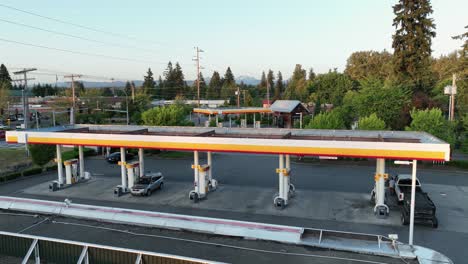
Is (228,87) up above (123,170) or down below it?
above

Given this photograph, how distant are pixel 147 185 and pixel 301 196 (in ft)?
33.3

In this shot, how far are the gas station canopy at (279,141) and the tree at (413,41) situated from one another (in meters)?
27.4

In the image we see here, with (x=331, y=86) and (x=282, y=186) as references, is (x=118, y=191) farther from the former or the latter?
(x=331, y=86)

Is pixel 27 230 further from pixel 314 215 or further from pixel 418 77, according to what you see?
pixel 418 77

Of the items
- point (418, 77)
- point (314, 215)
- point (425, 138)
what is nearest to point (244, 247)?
point (314, 215)

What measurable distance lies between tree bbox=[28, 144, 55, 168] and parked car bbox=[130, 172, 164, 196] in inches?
491

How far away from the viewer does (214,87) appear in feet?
424

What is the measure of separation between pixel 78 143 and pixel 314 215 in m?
14.9

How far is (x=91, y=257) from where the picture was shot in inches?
450

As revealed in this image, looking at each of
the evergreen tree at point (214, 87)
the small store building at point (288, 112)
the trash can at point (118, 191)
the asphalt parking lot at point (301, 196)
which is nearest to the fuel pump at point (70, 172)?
the asphalt parking lot at point (301, 196)

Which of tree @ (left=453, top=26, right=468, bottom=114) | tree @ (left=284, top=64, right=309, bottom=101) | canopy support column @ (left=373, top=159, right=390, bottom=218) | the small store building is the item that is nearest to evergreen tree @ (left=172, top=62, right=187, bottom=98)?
tree @ (left=284, top=64, right=309, bottom=101)

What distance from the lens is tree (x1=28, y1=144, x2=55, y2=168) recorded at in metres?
31.2

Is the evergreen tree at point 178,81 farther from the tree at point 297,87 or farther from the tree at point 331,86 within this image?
the tree at point 331,86

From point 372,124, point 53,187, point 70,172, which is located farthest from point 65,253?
point 372,124
